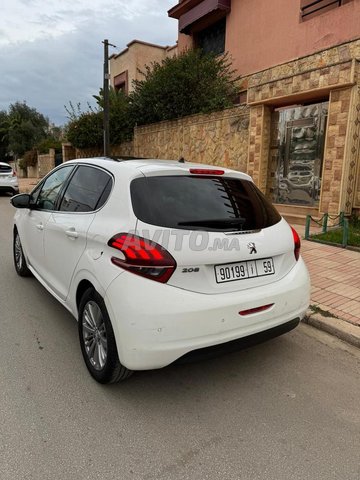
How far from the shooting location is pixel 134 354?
7.95 ft

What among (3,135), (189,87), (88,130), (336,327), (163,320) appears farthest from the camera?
(3,135)

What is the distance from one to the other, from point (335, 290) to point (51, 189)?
359 cm

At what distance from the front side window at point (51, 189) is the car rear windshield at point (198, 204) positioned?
1.46m

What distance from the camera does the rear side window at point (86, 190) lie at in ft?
10.00

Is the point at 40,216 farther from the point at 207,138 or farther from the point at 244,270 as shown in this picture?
the point at 207,138

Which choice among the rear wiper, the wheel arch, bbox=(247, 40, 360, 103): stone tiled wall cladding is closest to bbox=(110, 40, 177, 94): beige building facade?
bbox=(247, 40, 360, 103): stone tiled wall cladding

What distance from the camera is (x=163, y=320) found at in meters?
2.37

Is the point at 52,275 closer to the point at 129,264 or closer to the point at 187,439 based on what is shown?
the point at 129,264

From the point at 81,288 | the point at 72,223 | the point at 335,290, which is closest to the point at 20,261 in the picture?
the point at 72,223

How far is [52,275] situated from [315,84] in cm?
745

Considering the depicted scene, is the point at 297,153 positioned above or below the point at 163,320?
above

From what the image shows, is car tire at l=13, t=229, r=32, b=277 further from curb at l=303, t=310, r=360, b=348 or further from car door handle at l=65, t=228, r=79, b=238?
curb at l=303, t=310, r=360, b=348

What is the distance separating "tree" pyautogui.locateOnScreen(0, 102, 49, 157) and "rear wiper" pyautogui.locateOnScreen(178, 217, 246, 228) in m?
45.6

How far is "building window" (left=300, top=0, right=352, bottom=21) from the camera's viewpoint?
1176 cm
